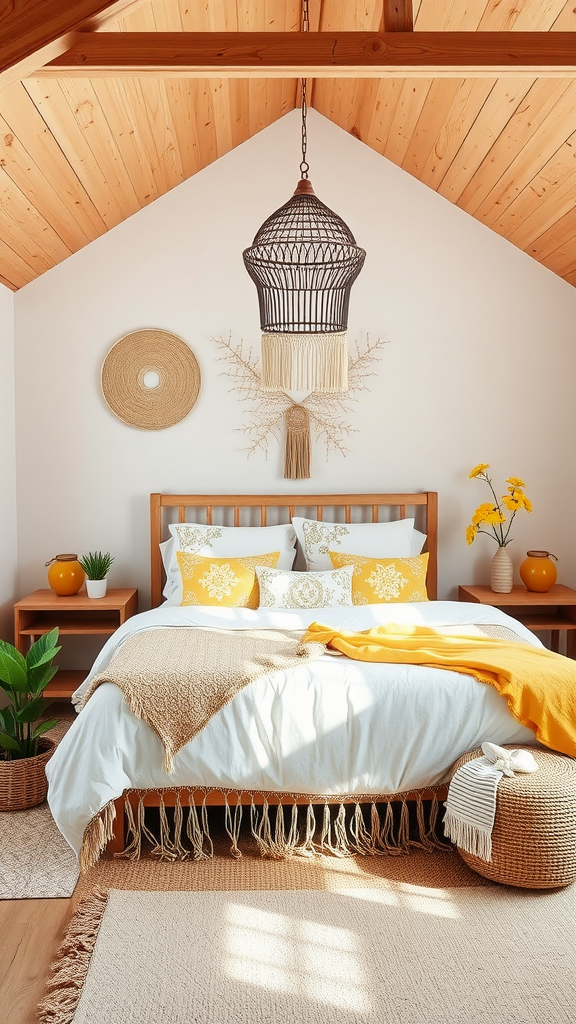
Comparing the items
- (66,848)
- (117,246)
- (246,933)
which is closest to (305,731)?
(246,933)

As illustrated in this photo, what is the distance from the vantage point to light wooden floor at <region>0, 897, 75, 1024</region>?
2.23 m

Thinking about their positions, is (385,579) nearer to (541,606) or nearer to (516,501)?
(516,501)

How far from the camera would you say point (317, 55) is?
2520 mm

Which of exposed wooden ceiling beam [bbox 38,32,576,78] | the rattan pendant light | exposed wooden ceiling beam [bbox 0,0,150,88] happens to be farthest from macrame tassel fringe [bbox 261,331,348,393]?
exposed wooden ceiling beam [bbox 0,0,150,88]

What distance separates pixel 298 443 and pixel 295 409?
189mm

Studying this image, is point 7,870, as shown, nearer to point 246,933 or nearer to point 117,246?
point 246,933

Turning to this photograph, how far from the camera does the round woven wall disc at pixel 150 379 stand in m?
→ 4.68

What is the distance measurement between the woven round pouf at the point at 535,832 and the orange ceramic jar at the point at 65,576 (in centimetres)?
254

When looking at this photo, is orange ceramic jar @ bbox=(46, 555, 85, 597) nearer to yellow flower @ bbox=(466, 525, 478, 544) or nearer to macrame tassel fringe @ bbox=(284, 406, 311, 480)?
macrame tassel fringe @ bbox=(284, 406, 311, 480)

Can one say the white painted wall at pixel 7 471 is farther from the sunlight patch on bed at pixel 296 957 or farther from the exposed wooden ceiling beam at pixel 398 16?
the exposed wooden ceiling beam at pixel 398 16

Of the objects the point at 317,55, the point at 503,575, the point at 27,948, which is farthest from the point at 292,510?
the point at 27,948

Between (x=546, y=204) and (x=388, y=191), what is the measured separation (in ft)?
3.32

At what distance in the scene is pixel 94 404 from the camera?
4727 mm

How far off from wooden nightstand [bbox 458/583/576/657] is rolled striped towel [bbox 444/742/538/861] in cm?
164
